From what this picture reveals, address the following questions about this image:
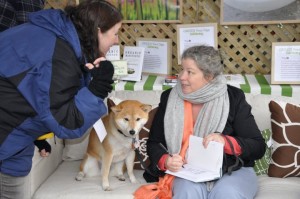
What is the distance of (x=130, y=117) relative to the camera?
81.1 inches

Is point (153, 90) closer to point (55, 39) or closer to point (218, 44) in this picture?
point (218, 44)

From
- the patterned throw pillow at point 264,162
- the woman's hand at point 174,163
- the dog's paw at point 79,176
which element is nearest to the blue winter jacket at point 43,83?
the woman's hand at point 174,163

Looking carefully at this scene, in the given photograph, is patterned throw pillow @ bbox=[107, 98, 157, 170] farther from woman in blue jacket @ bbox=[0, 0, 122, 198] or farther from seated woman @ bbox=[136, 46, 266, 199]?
woman in blue jacket @ bbox=[0, 0, 122, 198]

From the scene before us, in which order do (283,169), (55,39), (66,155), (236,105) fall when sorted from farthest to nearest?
(66,155) → (283,169) → (236,105) → (55,39)

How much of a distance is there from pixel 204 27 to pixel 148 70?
49 centimetres

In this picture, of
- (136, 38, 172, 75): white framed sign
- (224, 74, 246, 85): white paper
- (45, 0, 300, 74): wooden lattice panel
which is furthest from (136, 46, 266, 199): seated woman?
(45, 0, 300, 74): wooden lattice panel

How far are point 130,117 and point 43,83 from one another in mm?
832

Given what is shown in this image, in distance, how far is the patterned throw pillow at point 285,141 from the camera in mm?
2098

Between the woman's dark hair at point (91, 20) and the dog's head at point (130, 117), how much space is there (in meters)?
0.65

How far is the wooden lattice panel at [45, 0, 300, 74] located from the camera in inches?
110

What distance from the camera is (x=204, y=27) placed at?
2.72 meters

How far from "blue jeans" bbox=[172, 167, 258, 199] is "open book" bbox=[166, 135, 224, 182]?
35 mm

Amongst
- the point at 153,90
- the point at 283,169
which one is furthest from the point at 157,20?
the point at 283,169

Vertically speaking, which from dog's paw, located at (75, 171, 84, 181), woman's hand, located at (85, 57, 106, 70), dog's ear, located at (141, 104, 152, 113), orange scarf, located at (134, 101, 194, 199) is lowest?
dog's paw, located at (75, 171, 84, 181)
